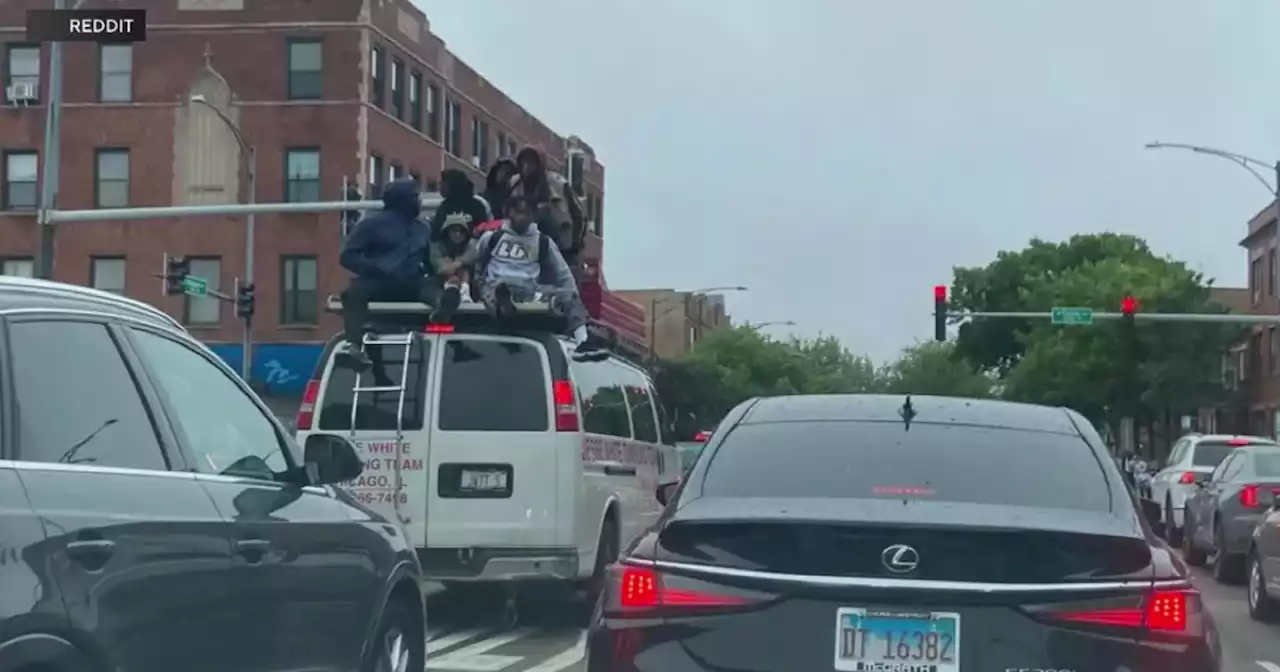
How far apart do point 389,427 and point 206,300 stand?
3931 centimetres

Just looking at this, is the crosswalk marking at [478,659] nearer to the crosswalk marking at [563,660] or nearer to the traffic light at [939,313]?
the crosswalk marking at [563,660]

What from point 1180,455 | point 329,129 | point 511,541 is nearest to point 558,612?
point 511,541

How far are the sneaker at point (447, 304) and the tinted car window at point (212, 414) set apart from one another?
5.19 meters

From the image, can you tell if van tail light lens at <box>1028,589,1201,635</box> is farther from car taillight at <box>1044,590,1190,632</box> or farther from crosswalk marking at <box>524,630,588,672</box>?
crosswalk marking at <box>524,630,588,672</box>

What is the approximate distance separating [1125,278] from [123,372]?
67025 mm

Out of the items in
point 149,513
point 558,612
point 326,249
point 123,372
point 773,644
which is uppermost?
point 326,249

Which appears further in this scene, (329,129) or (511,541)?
(329,129)

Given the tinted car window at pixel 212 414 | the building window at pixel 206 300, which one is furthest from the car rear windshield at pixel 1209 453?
the building window at pixel 206 300

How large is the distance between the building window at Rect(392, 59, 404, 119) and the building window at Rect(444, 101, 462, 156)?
10.7 ft

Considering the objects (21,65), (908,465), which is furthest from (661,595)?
(21,65)

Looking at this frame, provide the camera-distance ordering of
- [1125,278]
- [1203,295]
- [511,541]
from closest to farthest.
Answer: [511,541] < [1203,295] < [1125,278]

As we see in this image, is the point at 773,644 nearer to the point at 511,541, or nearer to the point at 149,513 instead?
the point at 149,513

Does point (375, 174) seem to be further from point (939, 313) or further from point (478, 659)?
point (478, 659)

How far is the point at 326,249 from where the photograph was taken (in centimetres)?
4888
